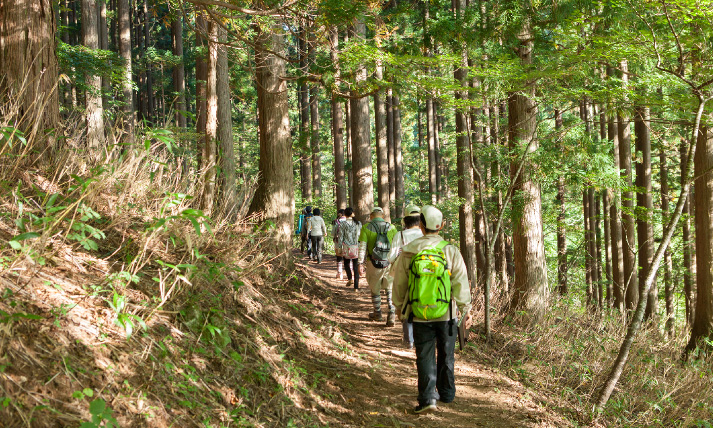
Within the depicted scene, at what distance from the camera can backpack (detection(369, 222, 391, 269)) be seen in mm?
7418

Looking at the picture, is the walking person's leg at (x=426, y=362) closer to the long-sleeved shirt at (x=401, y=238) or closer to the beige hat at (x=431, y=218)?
the beige hat at (x=431, y=218)

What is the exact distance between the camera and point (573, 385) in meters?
5.82

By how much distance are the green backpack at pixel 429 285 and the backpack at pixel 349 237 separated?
5.60 metres

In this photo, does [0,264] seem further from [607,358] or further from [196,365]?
[607,358]

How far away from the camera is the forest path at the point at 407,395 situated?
4.50m

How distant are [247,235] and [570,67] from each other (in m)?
5.75

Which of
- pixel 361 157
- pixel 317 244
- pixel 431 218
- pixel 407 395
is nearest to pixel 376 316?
pixel 407 395

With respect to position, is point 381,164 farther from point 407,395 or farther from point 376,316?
point 407,395

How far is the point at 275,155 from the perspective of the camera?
8.16 meters

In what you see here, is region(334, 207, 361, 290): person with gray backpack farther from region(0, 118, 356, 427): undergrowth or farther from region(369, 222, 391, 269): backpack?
region(0, 118, 356, 427): undergrowth

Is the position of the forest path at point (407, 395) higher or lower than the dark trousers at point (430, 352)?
lower

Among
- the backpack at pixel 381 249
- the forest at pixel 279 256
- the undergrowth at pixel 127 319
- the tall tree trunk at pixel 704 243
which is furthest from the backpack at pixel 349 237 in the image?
the tall tree trunk at pixel 704 243

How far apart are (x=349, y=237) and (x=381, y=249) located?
8.19 feet

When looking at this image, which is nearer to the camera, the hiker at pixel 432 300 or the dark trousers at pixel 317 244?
the hiker at pixel 432 300
